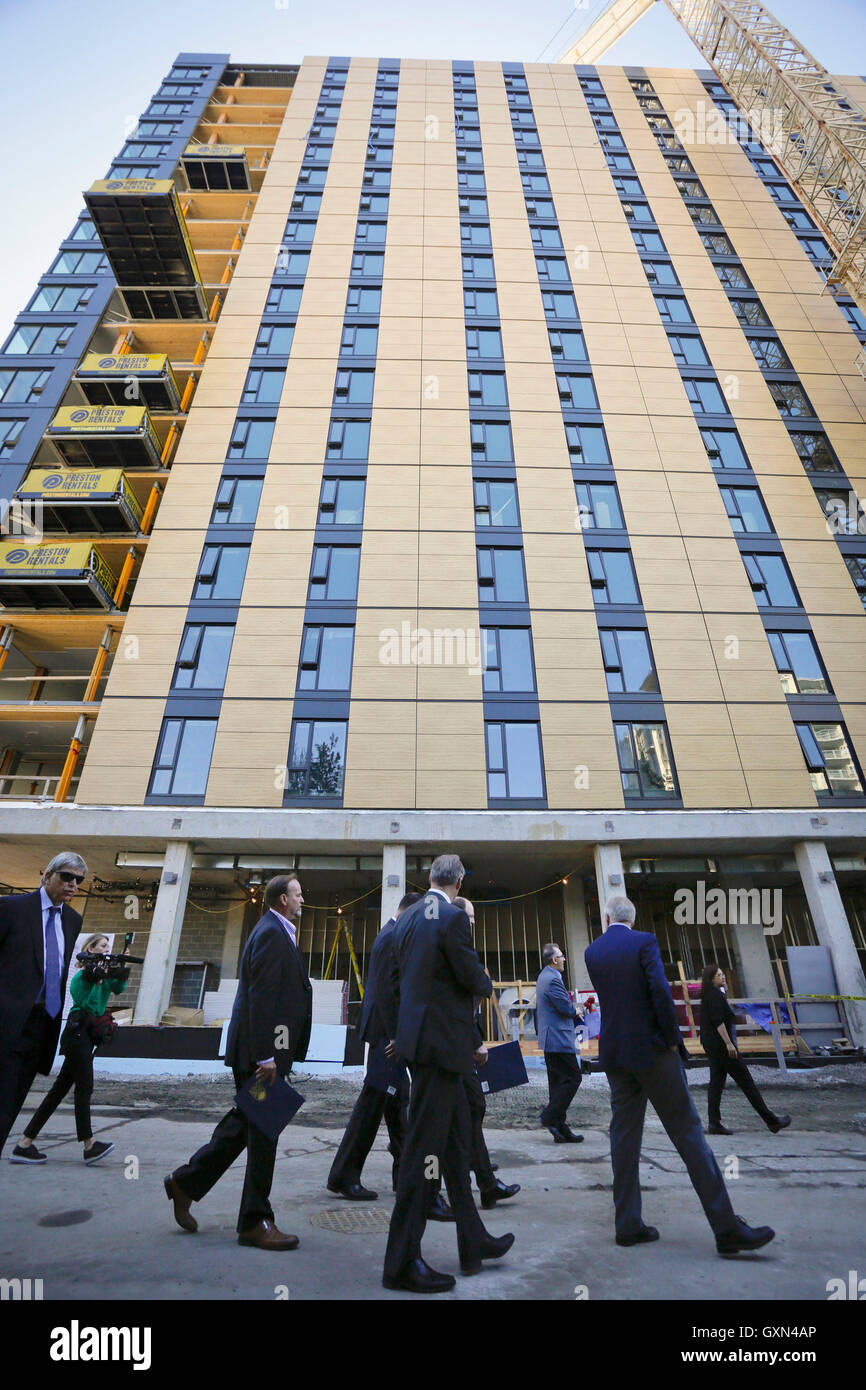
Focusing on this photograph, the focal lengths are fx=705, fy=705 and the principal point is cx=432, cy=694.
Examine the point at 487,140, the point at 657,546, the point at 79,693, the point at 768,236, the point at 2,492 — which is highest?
the point at 487,140

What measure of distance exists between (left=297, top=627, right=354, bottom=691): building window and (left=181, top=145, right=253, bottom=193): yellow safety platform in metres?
24.6

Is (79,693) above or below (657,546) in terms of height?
below

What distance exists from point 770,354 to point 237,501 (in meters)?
20.4

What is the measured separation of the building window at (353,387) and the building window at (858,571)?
52.7 ft

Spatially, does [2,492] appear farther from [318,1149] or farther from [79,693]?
[318,1149]

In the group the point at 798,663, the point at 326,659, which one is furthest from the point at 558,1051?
the point at 798,663

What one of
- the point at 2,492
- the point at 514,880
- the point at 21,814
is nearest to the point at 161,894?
the point at 21,814

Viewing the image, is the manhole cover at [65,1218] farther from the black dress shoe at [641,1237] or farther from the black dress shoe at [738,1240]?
the black dress shoe at [738,1240]

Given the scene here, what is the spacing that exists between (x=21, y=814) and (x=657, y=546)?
61.6 ft

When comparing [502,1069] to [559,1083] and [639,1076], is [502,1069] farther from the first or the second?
[559,1083]

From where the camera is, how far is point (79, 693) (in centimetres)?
2427

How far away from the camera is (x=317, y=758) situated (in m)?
17.9

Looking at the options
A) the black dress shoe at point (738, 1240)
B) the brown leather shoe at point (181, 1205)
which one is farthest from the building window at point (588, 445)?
the brown leather shoe at point (181, 1205)

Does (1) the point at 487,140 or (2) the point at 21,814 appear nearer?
(2) the point at 21,814
